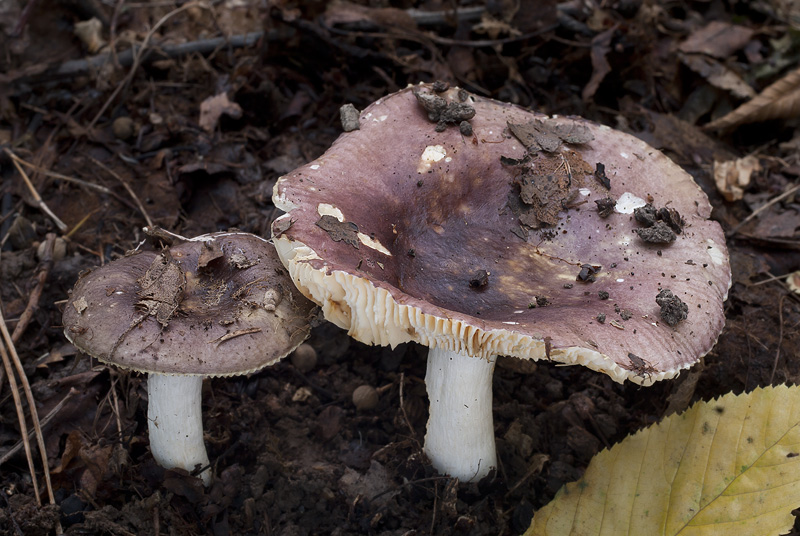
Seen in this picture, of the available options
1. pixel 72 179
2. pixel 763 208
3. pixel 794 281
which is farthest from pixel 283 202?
pixel 763 208

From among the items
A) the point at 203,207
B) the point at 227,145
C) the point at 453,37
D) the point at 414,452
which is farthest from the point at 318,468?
the point at 453,37

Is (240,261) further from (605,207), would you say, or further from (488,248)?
(605,207)

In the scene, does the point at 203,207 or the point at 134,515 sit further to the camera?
the point at 203,207

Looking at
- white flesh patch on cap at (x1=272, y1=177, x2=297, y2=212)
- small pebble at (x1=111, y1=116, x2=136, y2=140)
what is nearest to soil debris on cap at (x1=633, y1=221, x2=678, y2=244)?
white flesh patch on cap at (x1=272, y1=177, x2=297, y2=212)

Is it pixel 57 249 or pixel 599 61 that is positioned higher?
pixel 599 61

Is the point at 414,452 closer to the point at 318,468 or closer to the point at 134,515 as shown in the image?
the point at 318,468
